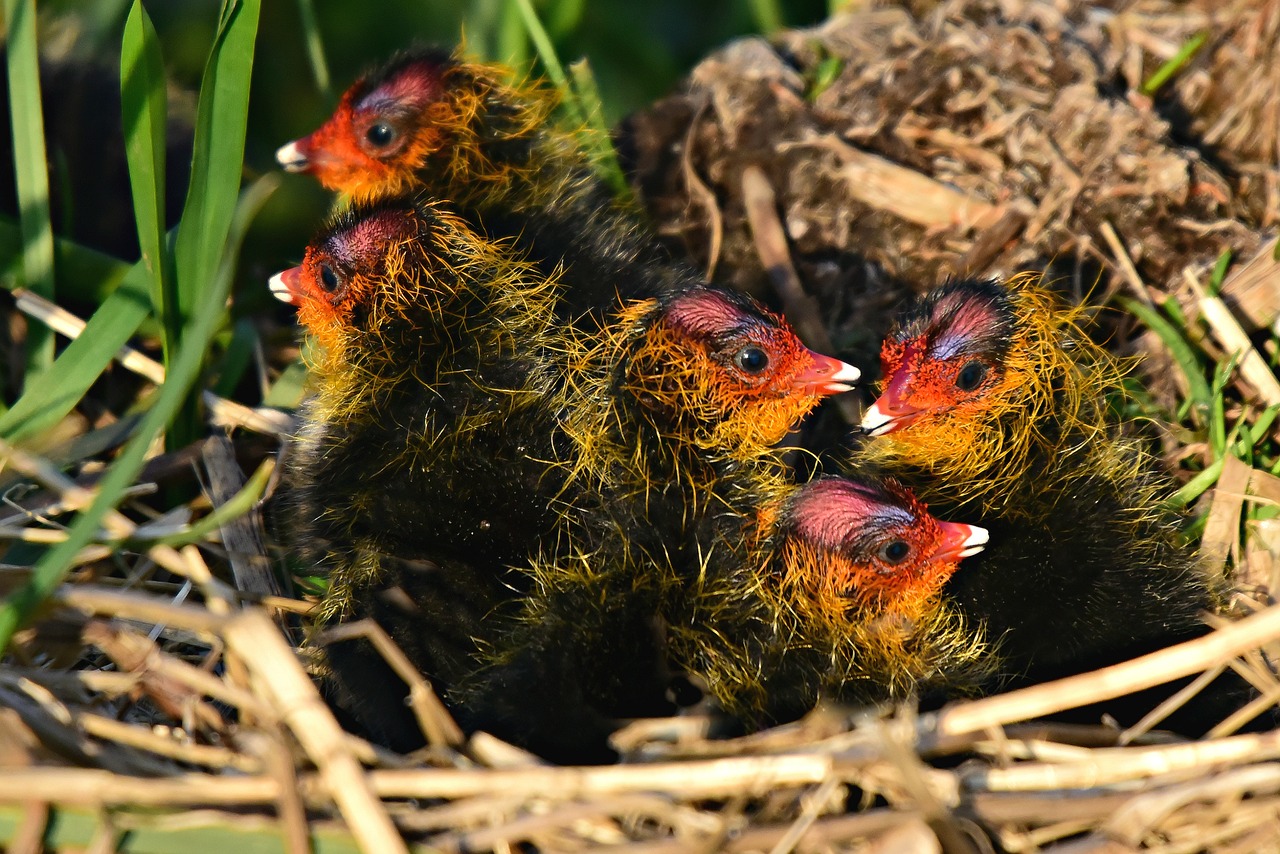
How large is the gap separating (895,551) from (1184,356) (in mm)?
1047

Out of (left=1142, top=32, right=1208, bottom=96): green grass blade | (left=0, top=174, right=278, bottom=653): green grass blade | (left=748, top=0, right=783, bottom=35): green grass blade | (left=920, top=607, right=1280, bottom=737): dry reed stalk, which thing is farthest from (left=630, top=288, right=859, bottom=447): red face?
(left=748, top=0, right=783, bottom=35): green grass blade

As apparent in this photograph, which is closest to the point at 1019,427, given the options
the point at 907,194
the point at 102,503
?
the point at 907,194

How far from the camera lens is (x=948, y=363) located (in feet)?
7.32

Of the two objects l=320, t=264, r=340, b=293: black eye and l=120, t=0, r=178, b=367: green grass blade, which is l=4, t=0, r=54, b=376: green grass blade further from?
l=320, t=264, r=340, b=293: black eye

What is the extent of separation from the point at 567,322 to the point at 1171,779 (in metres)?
1.38

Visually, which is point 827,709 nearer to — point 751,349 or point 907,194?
point 751,349

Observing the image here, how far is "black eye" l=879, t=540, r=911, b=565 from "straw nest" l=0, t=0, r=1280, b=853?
1.06ft

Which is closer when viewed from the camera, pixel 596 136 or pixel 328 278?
pixel 328 278

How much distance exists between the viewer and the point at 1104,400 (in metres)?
2.44

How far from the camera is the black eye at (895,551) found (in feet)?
6.64

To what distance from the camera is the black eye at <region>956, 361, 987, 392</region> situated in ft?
7.36

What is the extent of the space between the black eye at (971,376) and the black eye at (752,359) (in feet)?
1.29

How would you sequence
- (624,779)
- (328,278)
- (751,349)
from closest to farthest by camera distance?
(624,779) < (751,349) < (328,278)

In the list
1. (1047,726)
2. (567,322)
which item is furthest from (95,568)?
(1047,726)
